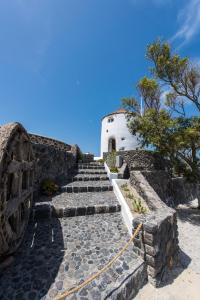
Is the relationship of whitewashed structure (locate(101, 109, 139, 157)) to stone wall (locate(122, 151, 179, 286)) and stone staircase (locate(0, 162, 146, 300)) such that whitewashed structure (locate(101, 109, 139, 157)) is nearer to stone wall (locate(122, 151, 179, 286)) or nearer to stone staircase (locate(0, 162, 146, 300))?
stone wall (locate(122, 151, 179, 286))

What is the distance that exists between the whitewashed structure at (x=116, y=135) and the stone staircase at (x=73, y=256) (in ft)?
54.7

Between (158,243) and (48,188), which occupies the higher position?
(48,188)

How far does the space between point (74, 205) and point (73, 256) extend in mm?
2302

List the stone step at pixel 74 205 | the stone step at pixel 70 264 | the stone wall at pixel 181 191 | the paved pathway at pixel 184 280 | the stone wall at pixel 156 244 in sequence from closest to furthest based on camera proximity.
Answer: the stone step at pixel 70 264 < the paved pathway at pixel 184 280 < the stone wall at pixel 156 244 < the stone step at pixel 74 205 < the stone wall at pixel 181 191

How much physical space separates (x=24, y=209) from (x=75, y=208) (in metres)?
1.92

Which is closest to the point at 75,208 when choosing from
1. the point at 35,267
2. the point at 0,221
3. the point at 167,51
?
the point at 35,267

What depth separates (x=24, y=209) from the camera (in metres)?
4.24

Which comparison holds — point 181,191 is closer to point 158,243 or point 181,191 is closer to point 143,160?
point 143,160

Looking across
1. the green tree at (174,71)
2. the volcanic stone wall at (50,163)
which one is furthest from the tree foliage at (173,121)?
the volcanic stone wall at (50,163)

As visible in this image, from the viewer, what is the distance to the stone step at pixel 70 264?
9.23 ft

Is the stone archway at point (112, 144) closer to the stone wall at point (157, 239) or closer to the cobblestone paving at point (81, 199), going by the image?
the cobblestone paving at point (81, 199)

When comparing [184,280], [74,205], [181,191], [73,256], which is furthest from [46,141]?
[181,191]

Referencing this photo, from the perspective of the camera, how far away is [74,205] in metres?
5.95

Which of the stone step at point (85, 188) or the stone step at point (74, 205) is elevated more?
the stone step at point (85, 188)
